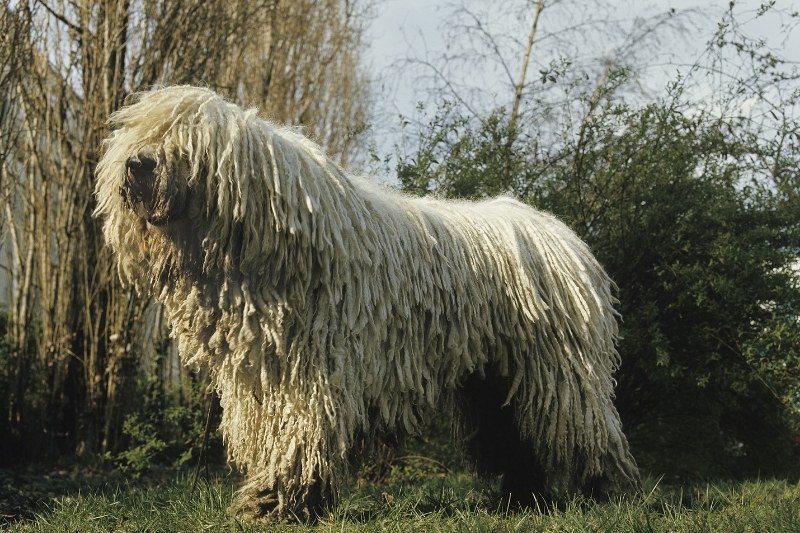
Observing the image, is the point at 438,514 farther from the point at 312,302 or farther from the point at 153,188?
the point at 153,188

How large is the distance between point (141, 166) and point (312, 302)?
35.1 inches

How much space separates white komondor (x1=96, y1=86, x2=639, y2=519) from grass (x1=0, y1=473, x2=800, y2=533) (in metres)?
0.27

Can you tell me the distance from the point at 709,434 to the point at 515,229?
3802 millimetres

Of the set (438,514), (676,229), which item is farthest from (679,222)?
(438,514)

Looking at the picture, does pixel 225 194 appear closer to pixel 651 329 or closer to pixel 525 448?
pixel 525 448

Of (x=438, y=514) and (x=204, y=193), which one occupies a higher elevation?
(x=204, y=193)

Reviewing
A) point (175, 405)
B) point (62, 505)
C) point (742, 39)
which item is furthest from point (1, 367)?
point (742, 39)

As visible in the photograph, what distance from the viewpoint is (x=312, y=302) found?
3822mm

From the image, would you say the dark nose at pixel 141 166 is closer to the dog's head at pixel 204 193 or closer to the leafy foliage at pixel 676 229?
the dog's head at pixel 204 193

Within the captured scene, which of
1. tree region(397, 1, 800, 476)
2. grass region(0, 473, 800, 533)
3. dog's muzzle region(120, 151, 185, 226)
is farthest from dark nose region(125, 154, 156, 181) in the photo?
tree region(397, 1, 800, 476)

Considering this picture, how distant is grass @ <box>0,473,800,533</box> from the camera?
12.2 feet

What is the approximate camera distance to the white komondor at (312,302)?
12.1 ft

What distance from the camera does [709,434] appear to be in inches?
295

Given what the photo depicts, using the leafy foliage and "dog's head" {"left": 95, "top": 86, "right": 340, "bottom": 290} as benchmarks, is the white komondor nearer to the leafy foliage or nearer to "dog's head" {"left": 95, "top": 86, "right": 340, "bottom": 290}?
"dog's head" {"left": 95, "top": 86, "right": 340, "bottom": 290}
